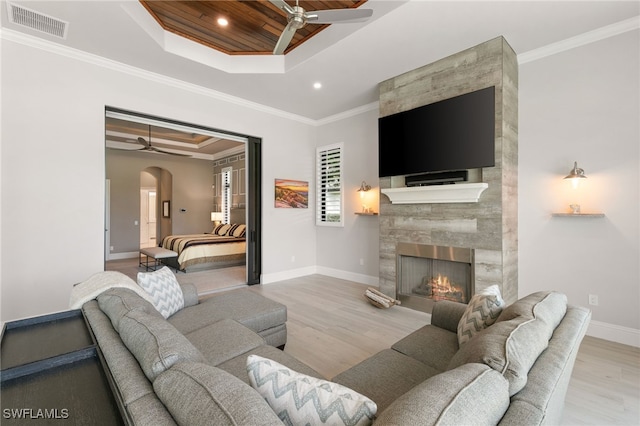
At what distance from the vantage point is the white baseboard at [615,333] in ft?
9.16

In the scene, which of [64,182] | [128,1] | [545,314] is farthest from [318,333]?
[128,1]

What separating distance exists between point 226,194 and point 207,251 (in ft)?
9.11

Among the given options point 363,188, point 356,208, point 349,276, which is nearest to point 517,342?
point 363,188

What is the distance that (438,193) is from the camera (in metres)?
3.54

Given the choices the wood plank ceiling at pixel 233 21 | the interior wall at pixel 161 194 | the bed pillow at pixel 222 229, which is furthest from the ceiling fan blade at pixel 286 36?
the interior wall at pixel 161 194

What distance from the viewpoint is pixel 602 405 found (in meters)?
1.98

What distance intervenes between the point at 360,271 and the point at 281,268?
1.52m

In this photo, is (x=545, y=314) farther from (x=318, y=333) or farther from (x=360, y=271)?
(x=360, y=271)

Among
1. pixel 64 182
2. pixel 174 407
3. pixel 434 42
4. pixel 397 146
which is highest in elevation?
pixel 434 42

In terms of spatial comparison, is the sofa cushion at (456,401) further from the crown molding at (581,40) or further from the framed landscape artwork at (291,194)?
the framed landscape artwork at (291,194)

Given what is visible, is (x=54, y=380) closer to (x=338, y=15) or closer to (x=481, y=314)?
(x=481, y=314)

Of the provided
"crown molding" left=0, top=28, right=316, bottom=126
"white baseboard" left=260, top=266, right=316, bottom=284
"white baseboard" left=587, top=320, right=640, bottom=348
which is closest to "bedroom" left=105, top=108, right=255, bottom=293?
"white baseboard" left=260, top=266, right=316, bottom=284

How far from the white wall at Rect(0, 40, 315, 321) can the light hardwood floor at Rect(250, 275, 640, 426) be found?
2580mm

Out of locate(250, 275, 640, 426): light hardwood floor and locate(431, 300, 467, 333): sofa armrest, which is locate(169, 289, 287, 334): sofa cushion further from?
locate(431, 300, 467, 333): sofa armrest
